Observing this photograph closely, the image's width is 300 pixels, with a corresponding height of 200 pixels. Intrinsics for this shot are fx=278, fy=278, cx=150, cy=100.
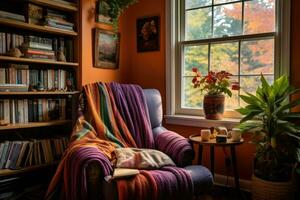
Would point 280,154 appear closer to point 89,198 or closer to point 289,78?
point 289,78

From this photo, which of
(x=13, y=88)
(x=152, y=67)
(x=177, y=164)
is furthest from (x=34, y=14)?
(x=177, y=164)

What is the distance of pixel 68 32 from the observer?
8.55 ft

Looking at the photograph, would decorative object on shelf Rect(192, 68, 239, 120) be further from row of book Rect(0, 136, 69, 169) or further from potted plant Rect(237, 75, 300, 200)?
row of book Rect(0, 136, 69, 169)

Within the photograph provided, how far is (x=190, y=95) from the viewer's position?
113 inches

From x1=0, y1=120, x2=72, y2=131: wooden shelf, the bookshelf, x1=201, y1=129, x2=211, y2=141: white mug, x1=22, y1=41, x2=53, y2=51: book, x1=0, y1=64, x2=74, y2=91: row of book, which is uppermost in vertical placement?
x1=22, y1=41, x2=53, y2=51: book

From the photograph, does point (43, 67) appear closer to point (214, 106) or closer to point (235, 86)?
point (214, 106)

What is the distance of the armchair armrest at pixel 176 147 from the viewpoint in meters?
2.05

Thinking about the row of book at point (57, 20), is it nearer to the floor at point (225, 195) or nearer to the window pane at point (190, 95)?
the window pane at point (190, 95)

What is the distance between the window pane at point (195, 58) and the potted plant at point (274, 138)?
79 centimetres

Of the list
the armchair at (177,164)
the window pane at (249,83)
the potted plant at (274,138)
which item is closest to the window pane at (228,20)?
the window pane at (249,83)

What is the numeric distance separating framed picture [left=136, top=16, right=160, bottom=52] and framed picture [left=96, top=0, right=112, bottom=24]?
374 mm

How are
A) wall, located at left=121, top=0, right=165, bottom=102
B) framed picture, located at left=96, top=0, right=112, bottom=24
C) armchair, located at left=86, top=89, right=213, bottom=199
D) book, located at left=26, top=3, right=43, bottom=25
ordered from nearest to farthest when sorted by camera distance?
armchair, located at left=86, top=89, right=213, bottom=199, book, located at left=26, top=3, right=43, bottom=25, framed picture, located at left=96, top=0, right=112, bottom=24, wall, located at left=121, top=0, right=165, bottom=102

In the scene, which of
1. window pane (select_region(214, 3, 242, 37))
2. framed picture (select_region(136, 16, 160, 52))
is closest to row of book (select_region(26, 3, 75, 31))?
framed picture (select_region(136, 16, 160, 52))

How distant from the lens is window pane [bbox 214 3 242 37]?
101 inches
